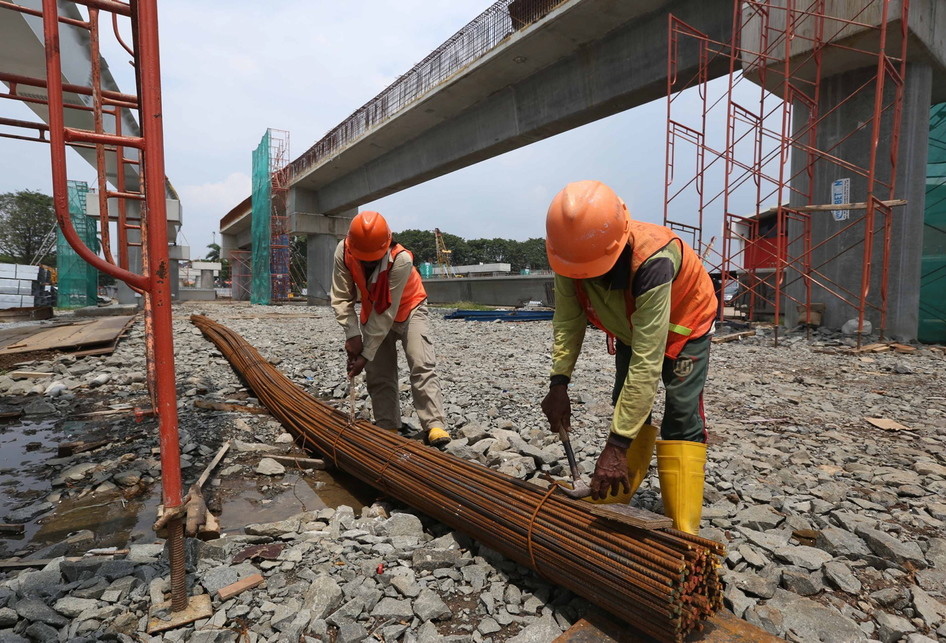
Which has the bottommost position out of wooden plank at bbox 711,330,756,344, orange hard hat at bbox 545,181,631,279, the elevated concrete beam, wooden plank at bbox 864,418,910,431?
wooden plank at bbox 864,418,910,431

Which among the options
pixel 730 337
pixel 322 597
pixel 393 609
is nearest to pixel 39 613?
pixel 322 597

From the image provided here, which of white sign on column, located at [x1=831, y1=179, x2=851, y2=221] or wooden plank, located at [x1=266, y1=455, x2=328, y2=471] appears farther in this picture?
white sign on column, located at [x1=831, y1=179, x2=851, y2=221]

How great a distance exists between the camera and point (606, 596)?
174 centimetres

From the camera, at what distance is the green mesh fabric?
24.3 metres

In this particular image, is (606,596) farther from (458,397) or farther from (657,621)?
(458,397)

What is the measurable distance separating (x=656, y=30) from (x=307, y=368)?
873 cm

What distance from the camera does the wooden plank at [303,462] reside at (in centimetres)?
361

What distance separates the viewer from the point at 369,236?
10.9ft

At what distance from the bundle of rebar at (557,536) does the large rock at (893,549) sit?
1.03 meters

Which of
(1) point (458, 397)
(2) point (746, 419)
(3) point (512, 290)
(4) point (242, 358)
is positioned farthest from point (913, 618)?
(3) point (512, 290)

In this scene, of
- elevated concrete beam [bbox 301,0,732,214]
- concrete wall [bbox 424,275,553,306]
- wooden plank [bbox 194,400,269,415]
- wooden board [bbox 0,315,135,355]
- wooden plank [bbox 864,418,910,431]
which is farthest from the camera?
concrete wall [bbox 424,275,553,306]

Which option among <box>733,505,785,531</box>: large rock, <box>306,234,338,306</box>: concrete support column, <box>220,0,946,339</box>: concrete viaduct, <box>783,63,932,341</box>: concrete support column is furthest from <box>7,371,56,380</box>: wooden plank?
<box>306,234,338,306</box>: concrete support column

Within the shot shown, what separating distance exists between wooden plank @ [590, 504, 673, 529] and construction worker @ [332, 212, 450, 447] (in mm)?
1770

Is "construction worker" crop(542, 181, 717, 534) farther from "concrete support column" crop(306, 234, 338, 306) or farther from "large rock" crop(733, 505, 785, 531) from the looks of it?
"concrete support column" crop(306, 234, 338, 306)
